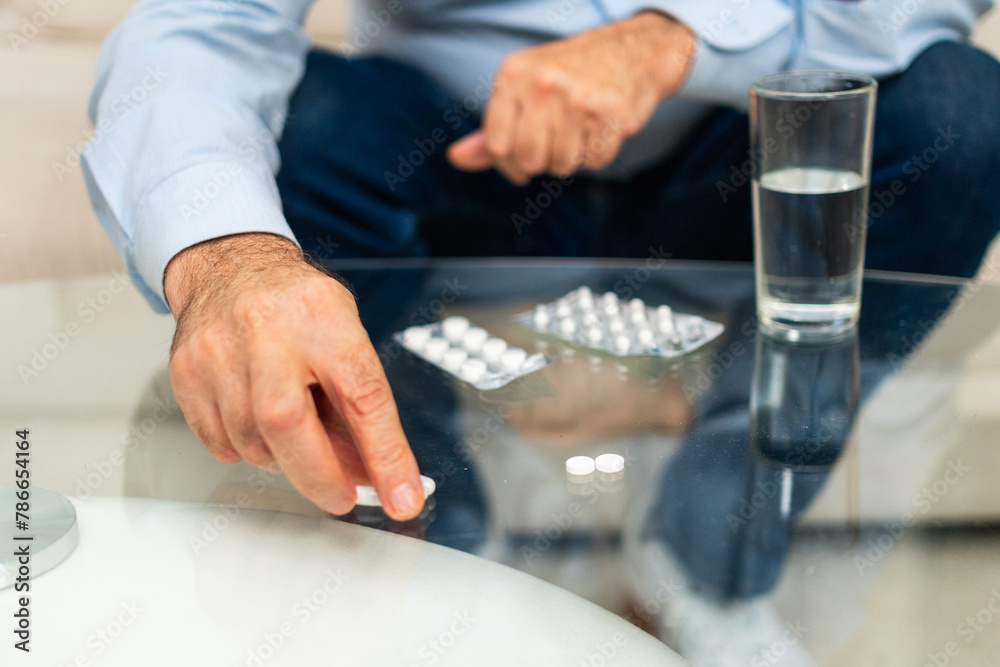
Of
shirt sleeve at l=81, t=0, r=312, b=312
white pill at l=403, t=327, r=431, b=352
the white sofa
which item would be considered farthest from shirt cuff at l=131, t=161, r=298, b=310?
the white sofa

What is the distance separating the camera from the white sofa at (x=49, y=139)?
4.03 ft

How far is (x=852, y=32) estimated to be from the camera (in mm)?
850

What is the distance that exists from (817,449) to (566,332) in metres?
0.19

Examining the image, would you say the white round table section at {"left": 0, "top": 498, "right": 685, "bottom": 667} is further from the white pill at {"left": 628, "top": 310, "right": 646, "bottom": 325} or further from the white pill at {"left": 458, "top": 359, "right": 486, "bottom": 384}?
the white pill at {"left": 628, "top": 310, "right": 646, "bottom": 325}

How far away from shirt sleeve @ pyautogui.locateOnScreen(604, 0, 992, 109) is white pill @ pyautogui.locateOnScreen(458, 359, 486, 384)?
0.41 m

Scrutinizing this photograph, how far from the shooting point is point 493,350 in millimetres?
578

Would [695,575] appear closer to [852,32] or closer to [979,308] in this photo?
[979,308]

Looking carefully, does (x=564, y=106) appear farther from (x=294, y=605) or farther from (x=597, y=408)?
(x=294, y=605)

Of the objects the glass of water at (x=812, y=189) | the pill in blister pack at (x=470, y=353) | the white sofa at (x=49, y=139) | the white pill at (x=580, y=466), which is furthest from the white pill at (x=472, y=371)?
the white sofa at (x=49, y=139)

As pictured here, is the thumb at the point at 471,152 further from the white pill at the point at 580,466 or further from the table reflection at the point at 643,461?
the white pill at the point at 580,466

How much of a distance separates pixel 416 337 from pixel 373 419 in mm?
204

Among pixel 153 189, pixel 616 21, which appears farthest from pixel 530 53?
pixel 153 189

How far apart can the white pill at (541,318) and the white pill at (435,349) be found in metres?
0.07

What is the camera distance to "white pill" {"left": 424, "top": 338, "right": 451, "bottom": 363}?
0.58 metres
